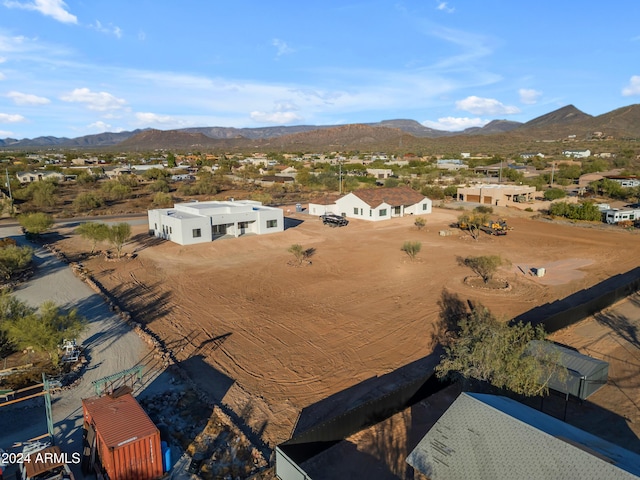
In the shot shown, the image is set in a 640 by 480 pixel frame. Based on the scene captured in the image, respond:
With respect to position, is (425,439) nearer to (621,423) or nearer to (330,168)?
(621,423)

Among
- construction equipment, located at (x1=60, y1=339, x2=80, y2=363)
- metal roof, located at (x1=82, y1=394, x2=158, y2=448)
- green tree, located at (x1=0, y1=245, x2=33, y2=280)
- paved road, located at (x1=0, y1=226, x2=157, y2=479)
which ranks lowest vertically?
paved road, located at (x1=0, y1=226, x2=157, y2=479)

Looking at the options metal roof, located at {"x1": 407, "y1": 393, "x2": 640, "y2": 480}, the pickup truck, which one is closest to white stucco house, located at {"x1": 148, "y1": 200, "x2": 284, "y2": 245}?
the pickup truck

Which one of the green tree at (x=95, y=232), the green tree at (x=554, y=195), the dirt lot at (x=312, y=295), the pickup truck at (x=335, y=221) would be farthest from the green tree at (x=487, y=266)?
the green tree at (x=554, y=195)

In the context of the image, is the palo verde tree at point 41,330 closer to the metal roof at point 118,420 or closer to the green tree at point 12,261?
the metal roof at point 118,420

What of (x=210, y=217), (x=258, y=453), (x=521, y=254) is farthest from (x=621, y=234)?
(x=258, y=453)

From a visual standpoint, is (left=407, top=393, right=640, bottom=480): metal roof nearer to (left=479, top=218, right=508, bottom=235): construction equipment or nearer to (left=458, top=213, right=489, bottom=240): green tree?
(left=458, top=213, right=489, bottom=240): green tree
